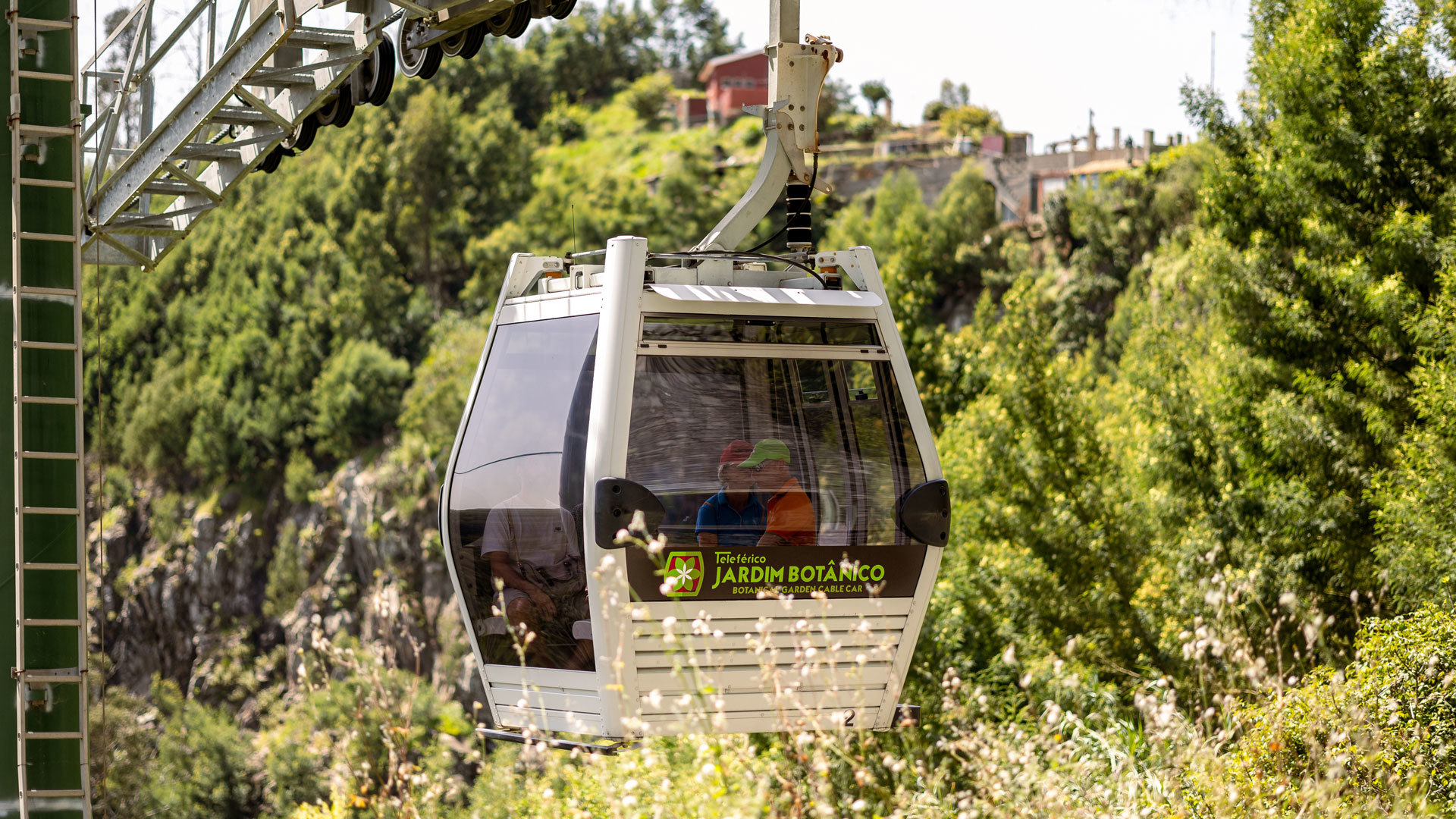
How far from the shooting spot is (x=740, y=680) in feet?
15.3

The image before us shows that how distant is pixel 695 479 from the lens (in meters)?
4.88

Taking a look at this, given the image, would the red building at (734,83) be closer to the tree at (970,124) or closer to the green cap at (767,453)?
the tree at (970,124)

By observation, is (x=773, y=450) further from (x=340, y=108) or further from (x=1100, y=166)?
(x=1100, y=166)

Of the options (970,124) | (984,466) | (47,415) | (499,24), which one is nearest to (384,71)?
(499,24)

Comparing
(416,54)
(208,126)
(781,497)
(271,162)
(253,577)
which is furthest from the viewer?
(253,577)

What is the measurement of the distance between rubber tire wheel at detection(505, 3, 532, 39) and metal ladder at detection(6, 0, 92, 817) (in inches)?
77.2

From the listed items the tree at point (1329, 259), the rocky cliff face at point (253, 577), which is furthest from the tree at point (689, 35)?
the tree at point (1329, 259)

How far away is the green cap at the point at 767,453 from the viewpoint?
501 centimetres

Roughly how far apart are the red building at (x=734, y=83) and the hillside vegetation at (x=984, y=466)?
5.17 metres

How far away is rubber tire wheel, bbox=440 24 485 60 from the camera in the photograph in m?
6.79

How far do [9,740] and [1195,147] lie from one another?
38.1 metres

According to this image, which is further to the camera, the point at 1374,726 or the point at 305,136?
the point at 305,136

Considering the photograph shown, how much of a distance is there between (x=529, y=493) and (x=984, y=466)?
39.1ft

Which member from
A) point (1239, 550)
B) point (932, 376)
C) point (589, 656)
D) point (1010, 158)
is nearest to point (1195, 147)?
point (1010, 158)
